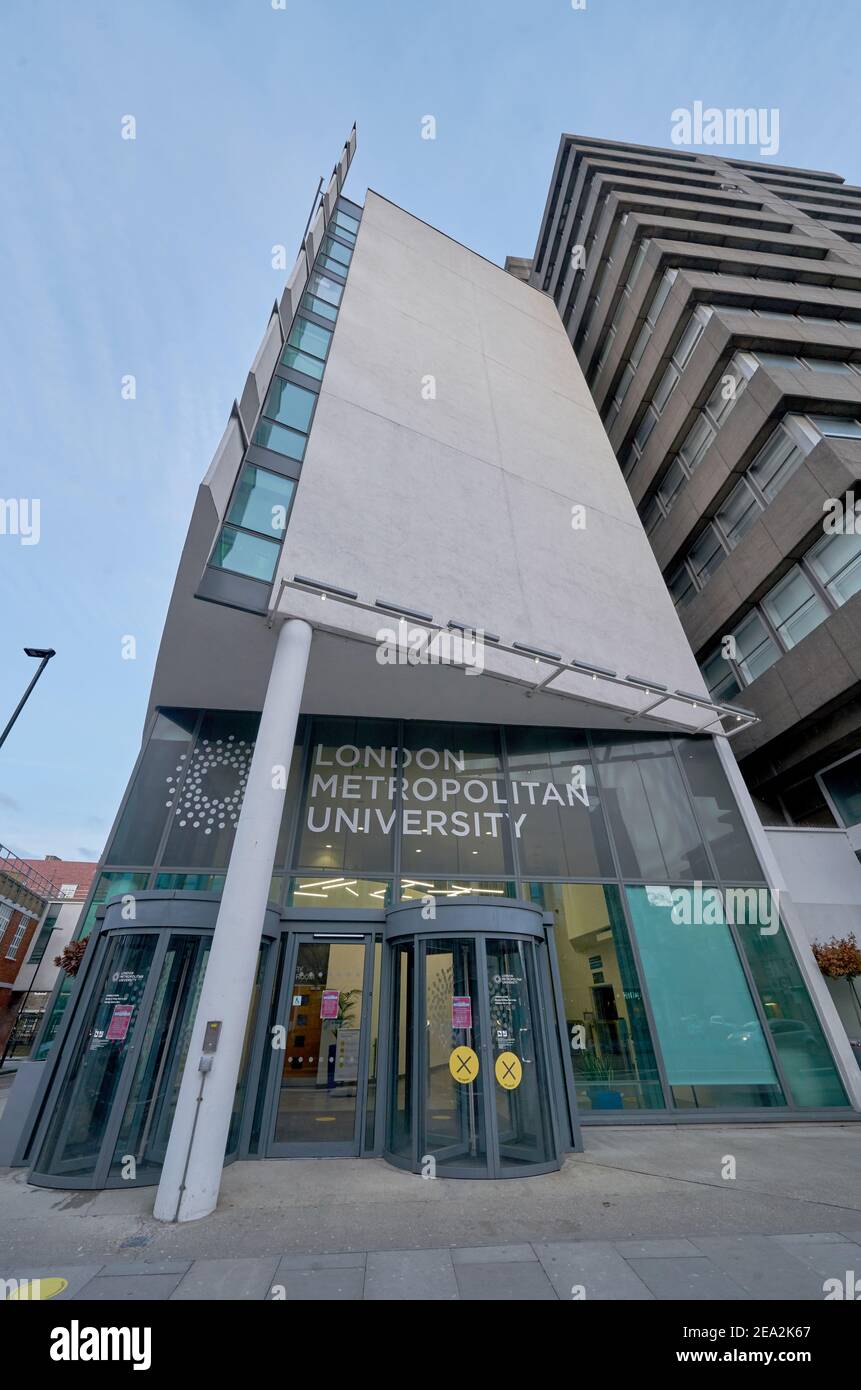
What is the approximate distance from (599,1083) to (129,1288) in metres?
7.66

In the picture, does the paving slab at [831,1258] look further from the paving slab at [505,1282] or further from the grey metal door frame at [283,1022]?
the grey metal door frame at [283,1022]

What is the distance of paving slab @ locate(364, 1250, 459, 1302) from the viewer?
11.9ft

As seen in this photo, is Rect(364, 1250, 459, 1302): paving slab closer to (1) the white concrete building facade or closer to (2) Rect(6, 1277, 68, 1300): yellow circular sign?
(2) Rect(6, 1277, 68, 1300): yellow circular sign

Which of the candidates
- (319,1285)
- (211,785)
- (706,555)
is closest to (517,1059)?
(319,1285)

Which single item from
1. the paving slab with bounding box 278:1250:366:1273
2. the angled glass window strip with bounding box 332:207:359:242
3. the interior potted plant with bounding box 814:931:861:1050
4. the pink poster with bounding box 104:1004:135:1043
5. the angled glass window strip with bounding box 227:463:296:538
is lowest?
the paving slab with bounding box 278:1250:366:1273

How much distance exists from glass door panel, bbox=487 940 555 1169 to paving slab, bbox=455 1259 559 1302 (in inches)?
105

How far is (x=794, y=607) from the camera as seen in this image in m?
15.2

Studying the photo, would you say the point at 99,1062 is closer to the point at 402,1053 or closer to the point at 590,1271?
the point at 402,1053

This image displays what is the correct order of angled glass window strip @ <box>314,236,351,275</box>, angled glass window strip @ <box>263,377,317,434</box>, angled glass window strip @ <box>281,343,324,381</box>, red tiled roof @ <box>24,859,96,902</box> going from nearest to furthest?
angled glass window strip @ <box>263,377,317,434</box>, angled glass window strip @ <box>281,343,324,381</box>, angled glass window strip @ <box>314,236,351,275</box>, red tiled roof @ <box>24,859,96,902</box>

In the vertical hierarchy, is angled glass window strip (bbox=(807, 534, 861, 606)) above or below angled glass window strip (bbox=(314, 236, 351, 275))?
below

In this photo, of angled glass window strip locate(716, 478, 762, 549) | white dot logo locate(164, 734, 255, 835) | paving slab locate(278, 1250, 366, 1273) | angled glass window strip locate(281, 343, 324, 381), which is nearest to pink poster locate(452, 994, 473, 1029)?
paving slab locate(278, 1250, 366, 1273)
